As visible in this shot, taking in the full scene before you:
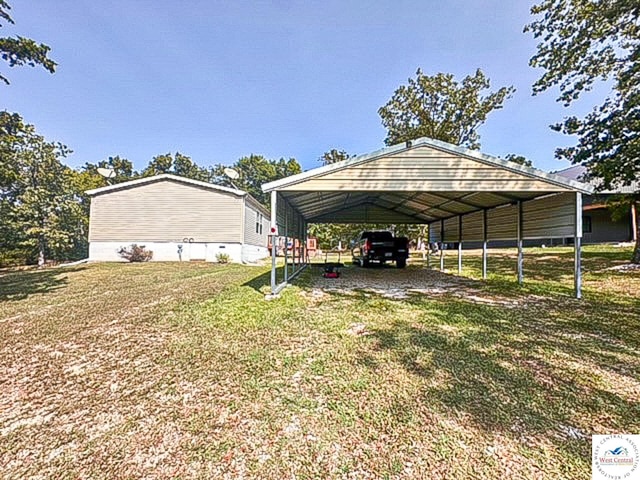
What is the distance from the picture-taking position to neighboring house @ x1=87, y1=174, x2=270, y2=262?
16.6 meters

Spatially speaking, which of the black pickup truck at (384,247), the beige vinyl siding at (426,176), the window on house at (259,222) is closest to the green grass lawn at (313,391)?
the beige vinyl siding at (426,176)

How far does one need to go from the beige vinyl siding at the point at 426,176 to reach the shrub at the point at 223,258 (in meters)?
10.4

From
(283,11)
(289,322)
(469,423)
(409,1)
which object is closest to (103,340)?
(289,322)

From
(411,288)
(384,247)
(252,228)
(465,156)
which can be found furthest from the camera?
(252,228)

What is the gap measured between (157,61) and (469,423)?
1671cm

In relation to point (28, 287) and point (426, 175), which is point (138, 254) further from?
point (426, 175)

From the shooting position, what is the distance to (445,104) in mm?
20547

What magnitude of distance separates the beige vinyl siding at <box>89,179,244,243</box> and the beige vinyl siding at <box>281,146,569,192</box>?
10574 millimetres

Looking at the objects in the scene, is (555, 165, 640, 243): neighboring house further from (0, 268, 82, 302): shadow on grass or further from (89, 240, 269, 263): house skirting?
(0, 268, 82, 302): shadow on grass

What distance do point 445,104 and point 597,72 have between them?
10209 mm

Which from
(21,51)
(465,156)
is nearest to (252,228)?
(21,51)

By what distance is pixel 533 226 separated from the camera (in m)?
8.77

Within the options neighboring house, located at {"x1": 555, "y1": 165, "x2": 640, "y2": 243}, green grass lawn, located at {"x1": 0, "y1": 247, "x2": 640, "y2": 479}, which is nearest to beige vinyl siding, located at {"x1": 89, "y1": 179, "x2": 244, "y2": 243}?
green grass lawn, located at {"x1": 0, "y1": 247, "x2": 640, "y2": 479}

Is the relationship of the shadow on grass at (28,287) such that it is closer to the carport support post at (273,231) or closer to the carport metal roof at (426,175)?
the carport support post at (273,231)
